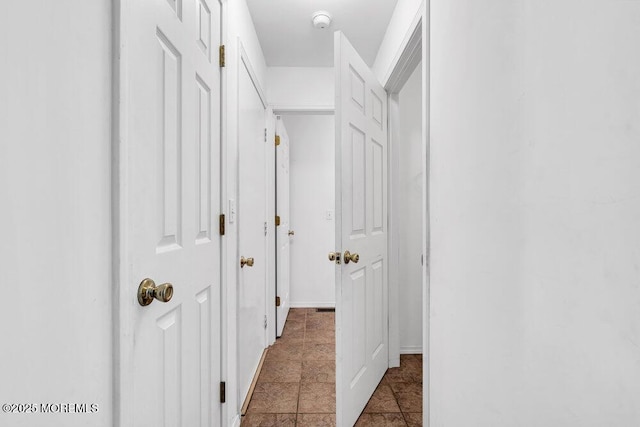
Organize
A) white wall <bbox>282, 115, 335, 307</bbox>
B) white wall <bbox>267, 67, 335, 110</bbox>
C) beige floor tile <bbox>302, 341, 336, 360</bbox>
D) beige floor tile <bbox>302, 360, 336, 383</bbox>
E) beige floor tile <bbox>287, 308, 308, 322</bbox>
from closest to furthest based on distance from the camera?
beige floor tile <bbox>302, 360, 336, 383</bbox> → beige floor tile <bbox>302, 341, 336, 360</bbox> → white wall <bbox>267, 67, 335, 110</bbox> → beige floor tile <bbox>287, 308, 308, 322</bbox> → white wall <bbox>282, 115, 335, 307</bbox>

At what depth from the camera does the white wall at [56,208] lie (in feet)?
1.40

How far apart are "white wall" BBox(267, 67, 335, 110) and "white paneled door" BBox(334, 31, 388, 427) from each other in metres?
0.72

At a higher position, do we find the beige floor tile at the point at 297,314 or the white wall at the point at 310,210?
the white wall at the point at 310,210

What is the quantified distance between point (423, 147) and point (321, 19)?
1255mm

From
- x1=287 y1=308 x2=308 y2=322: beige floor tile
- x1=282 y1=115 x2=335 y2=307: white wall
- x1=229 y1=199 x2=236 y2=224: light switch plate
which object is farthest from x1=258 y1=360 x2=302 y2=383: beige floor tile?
x1=282 y1=115 x2=335 y2=307: white wall

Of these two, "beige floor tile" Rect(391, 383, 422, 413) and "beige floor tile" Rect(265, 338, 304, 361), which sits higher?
"beige floor tile" Rect(391, 383, 422, 413)

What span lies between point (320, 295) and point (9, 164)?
3.49 meters

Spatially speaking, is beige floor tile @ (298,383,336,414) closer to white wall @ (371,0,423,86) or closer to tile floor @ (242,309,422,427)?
tile floor @ (242,309,422,427)

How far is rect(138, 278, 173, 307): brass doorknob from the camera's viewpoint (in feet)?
2.38

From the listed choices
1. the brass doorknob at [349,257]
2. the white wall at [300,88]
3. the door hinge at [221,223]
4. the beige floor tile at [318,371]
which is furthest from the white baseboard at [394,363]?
the white wall at [300,88]

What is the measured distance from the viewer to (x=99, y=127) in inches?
23.8

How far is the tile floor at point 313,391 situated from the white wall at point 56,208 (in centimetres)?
133

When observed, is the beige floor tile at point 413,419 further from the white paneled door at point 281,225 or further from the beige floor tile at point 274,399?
the white paneled door at point 281,225

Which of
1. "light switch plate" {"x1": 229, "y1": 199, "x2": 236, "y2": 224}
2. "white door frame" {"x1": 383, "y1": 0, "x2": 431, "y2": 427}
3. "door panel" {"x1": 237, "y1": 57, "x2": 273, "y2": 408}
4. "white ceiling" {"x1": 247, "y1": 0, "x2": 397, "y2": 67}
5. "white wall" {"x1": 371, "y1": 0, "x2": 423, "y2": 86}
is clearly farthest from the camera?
"white ceiling" {"x1": 247, "y1": 0, "x2": 397, "y2": 67}
